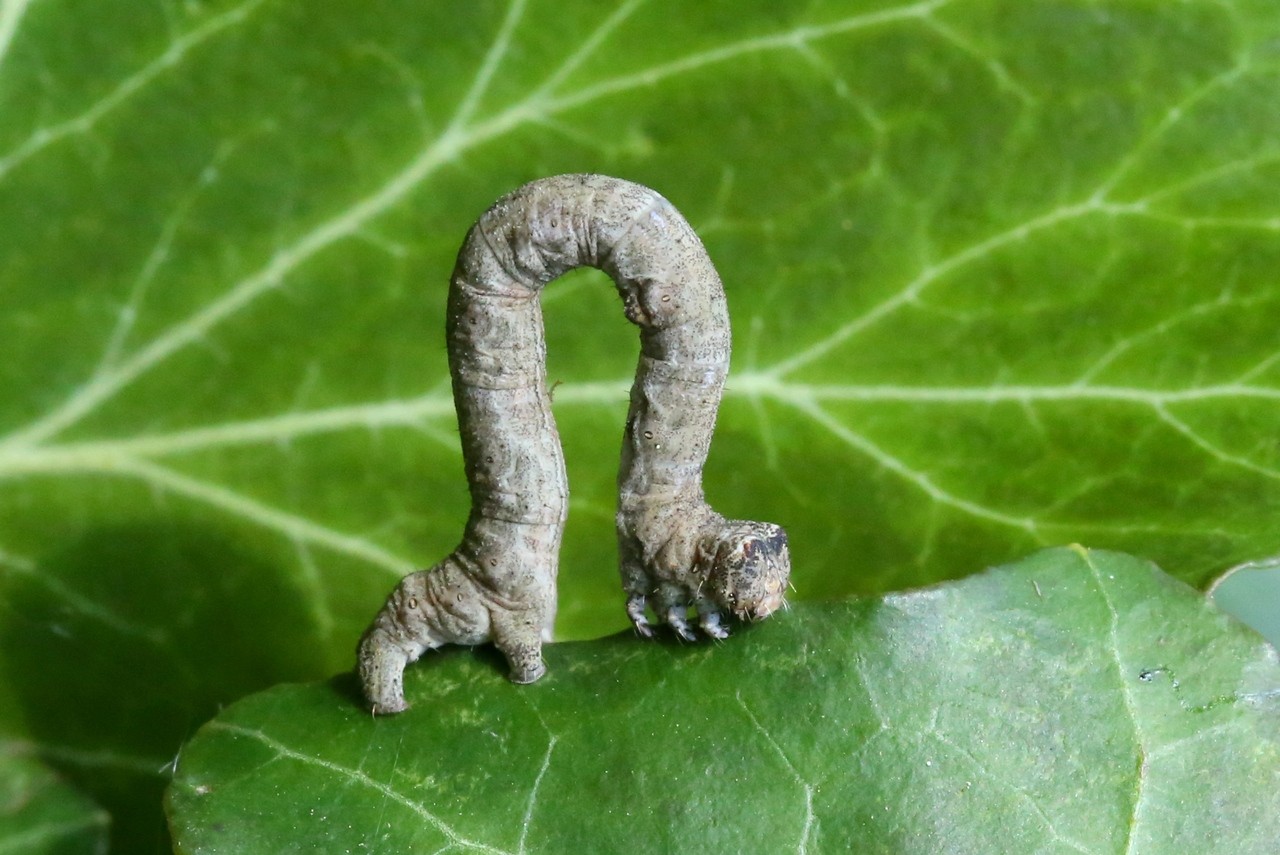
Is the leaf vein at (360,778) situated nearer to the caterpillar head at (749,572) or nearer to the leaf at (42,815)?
the caterpillar head at (749,572)

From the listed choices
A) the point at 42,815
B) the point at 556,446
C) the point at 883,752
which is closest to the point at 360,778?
the point at 556,446

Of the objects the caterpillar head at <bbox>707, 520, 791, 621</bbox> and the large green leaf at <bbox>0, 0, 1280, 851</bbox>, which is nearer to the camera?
the caterpillar head at <bbox>707, 520, 791, 621</bbox>

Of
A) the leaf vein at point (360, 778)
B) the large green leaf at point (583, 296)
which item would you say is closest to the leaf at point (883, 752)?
the leaf vein at point (360, 778)

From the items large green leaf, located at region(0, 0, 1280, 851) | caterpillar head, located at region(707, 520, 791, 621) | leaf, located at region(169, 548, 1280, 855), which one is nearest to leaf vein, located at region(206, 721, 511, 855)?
leaf, located at region(169, 548, 1280, 855)

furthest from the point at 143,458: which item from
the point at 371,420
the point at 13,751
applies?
the point at 13,751

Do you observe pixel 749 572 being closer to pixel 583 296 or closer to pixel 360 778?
pixel 360 778

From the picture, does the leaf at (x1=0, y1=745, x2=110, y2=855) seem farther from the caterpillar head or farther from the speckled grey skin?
the caterpillar head
